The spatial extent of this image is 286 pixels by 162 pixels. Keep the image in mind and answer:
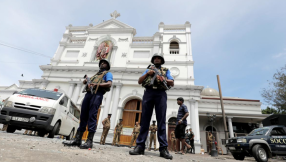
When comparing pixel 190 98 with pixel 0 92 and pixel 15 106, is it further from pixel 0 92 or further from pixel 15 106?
pixel 0 92

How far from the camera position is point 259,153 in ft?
18.8

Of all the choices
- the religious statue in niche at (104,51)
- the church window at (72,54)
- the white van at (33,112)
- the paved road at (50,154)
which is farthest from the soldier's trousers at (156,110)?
the church window at (72,54)

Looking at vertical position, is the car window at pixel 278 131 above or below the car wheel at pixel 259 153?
above

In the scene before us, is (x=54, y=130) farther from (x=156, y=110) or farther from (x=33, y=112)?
(x=156, y=110)

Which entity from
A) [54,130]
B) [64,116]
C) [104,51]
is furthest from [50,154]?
[104,51]

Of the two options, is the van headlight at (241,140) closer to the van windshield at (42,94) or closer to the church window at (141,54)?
the van windshield at (42,94)

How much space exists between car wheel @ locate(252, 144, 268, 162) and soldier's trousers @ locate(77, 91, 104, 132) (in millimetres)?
6219

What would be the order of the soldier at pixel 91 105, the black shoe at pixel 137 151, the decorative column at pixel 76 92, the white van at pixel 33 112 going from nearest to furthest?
the black shoe at pixel 137 151
the soldier at pixel 91 105
the white van at pixel 33 112
the decorative column at pixel 76 92

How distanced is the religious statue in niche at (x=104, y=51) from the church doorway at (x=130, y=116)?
224 inches

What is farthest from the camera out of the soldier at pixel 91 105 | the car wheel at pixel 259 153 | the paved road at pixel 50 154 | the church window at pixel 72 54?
the church window at pixel 72 54

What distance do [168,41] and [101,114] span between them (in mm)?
10946

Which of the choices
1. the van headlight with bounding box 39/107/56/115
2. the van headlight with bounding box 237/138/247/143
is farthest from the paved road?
the van headlight with bounding box 237/138/247/143

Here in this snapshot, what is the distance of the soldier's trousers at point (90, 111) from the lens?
2994 millimetres

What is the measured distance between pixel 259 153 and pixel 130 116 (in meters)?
9.53
